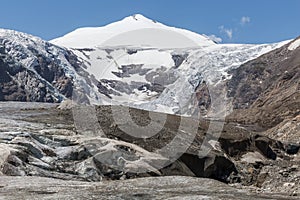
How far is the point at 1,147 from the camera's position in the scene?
28.8 meters

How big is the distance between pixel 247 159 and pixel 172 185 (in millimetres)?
22008

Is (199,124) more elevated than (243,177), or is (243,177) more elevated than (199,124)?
(199,124)

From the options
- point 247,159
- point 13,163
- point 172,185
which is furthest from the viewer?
point 247,159

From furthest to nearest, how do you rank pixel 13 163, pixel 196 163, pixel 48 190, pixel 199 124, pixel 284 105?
1. pixel 284 105
2. pixel 199 124
3. pixel 196 163
4. pixel 13 163
5. pixel 48 190

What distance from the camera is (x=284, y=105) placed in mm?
127875

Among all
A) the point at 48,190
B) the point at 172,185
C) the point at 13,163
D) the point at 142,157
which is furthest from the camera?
the point at 142,157

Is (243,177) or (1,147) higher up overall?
(1,147)

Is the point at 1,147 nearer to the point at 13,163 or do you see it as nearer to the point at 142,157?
the point at 13,163

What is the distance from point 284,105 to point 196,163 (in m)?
95.3

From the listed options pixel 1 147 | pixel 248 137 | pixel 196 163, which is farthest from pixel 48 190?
pixel 248 137

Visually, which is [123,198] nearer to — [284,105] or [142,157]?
[142,157]

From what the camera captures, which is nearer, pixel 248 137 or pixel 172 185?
pixel 172 185

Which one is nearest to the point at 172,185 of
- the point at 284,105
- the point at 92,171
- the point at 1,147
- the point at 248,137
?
the point at 92,171

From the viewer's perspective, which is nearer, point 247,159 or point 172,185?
point 172,185
